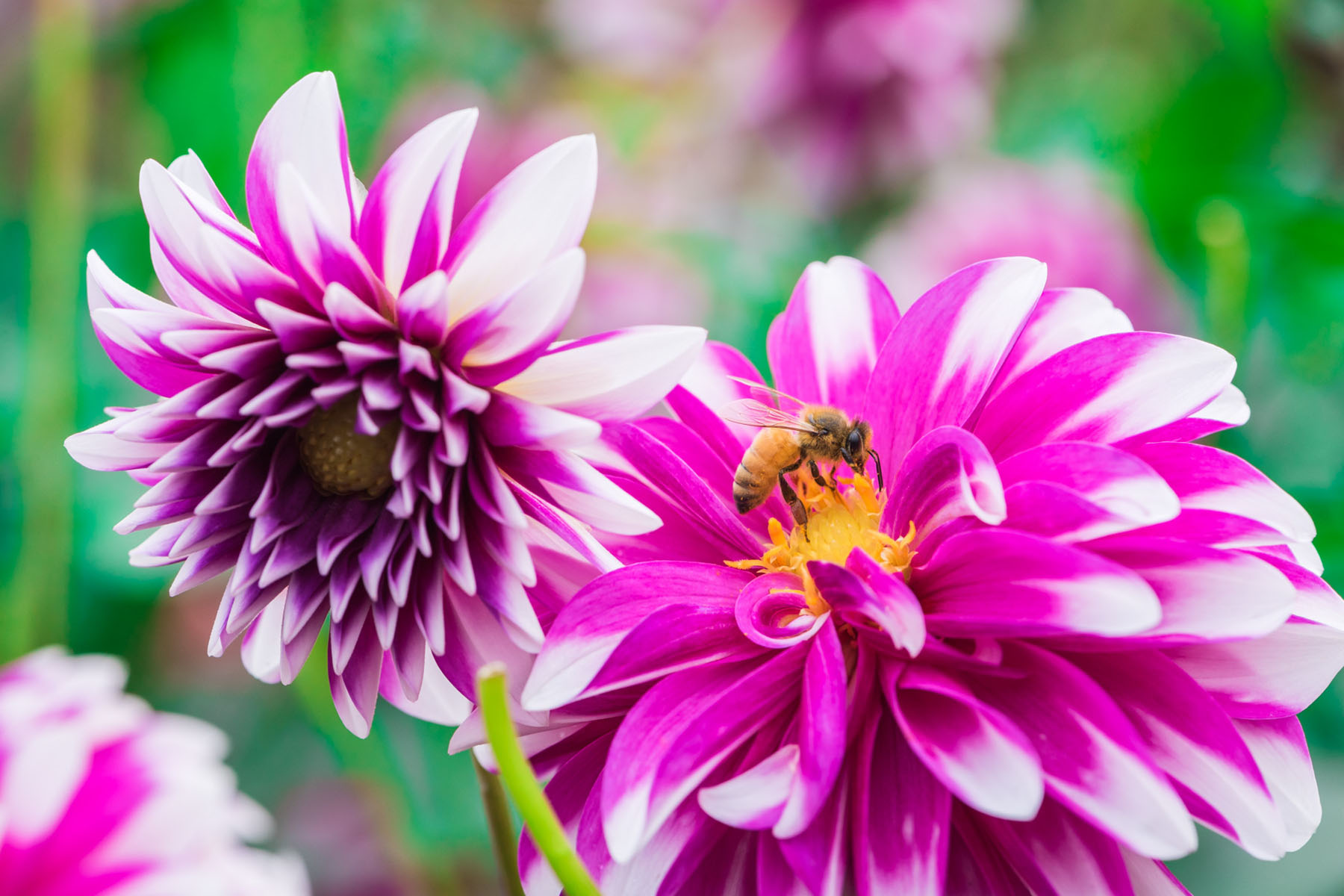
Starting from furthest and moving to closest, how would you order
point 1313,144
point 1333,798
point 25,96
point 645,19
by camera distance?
point 25,96 < point 645,19 < point 1313,144 < point 1333,798

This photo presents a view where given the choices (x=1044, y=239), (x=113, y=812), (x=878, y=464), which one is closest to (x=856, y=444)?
(x=878, y=464)

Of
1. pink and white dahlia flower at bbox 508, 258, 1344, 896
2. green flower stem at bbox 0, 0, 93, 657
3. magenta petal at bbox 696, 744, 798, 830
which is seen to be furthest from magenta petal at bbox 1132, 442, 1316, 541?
green flower stem at bbox 0, 0, 93, 657

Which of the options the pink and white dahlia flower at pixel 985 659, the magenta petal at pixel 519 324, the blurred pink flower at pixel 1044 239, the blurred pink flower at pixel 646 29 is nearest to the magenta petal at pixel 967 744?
the pink and white dahlia flower at pixel 985 659

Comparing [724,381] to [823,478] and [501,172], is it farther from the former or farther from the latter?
[501,172]

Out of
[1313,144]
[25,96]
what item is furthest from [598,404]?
[25,96]

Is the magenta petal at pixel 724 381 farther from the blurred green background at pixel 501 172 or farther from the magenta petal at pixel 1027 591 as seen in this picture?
the blurred green background at pixel 501 172

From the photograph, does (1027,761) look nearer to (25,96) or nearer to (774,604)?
(774,604)

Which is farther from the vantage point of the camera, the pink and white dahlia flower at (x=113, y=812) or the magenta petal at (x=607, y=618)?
the pink and white dahlia flower at (x=113, y=812)
